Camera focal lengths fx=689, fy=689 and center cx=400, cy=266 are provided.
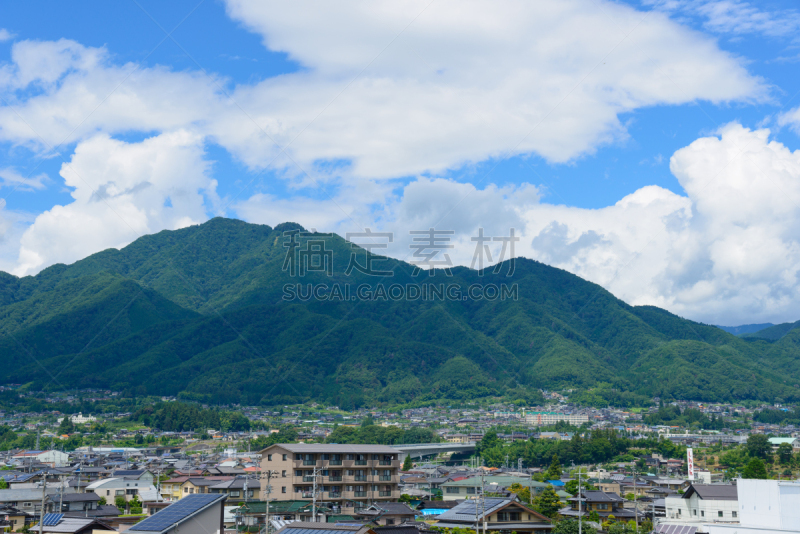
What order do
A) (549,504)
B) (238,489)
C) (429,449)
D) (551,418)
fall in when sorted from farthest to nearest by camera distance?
(551,418), (429,449), (238,489), (549,504)

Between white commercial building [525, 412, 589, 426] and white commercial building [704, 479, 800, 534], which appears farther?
white commercial building [525, 412, 589, 426]

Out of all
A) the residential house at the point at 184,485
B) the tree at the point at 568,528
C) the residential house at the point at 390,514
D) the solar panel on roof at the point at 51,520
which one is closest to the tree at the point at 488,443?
the residential house at the point at 184,485

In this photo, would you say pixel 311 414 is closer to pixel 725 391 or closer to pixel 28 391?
pixel 28 391

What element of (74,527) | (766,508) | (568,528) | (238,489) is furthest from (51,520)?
(766,508)

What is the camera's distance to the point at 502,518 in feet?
109

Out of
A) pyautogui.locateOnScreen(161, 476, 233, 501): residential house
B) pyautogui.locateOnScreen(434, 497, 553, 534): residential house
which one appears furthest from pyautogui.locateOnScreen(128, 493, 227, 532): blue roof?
pyautogui.locateOnScreen(161, 476, 233, 501): residential house

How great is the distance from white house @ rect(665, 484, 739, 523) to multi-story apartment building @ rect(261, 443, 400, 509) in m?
18.3

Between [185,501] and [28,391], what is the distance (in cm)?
16865

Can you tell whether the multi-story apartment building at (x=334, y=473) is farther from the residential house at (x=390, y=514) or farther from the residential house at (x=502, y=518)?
the residential house at (x=502, y=518)

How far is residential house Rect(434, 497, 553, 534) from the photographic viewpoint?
32.8 meters

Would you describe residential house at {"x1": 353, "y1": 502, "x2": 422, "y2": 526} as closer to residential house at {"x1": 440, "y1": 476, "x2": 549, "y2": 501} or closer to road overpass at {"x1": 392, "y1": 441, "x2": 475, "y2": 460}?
residential house at {"x1": 440, "y1": 476, "x2": 549, "y2": 501}

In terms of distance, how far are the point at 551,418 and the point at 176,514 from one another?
151438mm

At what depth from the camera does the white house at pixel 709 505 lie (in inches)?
1294

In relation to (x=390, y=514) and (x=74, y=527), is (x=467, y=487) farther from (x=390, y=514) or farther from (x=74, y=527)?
(x=74, y=527)
